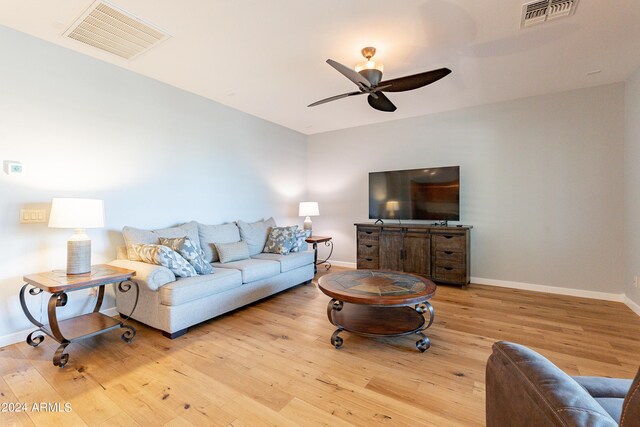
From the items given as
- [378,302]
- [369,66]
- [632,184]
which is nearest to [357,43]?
[369,66]

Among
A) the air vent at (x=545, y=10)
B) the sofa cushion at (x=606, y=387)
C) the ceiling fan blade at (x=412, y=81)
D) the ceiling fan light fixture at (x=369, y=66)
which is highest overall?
the air vent at (x=545, y=10)

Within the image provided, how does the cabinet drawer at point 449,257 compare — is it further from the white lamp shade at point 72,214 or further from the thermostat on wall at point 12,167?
the thermostat on wall at point 12,167

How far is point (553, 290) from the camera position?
381 cm

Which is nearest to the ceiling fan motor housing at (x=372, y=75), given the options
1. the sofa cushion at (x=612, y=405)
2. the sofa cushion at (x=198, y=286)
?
the sofa cushion at (x=198, y=286)

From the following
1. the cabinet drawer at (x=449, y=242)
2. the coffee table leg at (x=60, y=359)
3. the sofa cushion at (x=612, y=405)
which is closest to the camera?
the sofa cushion at (x=612, y=405)

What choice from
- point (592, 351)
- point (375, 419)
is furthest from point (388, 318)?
point (592, 351)

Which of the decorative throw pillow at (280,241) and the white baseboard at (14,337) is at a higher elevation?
the decorative throw pillow at (280,241)

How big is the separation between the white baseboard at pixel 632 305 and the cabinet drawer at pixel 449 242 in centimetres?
177

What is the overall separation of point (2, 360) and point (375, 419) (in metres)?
2.80

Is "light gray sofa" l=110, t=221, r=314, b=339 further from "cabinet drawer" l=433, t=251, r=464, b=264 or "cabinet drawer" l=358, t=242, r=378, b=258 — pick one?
"cabinet drawer" l=433, t=251, r=464, b=264

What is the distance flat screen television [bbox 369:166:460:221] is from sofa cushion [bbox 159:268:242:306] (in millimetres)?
2765

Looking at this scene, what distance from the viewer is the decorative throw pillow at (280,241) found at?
4152 millimetres

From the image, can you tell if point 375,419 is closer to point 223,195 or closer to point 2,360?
point 2,360

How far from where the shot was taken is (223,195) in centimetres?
427
